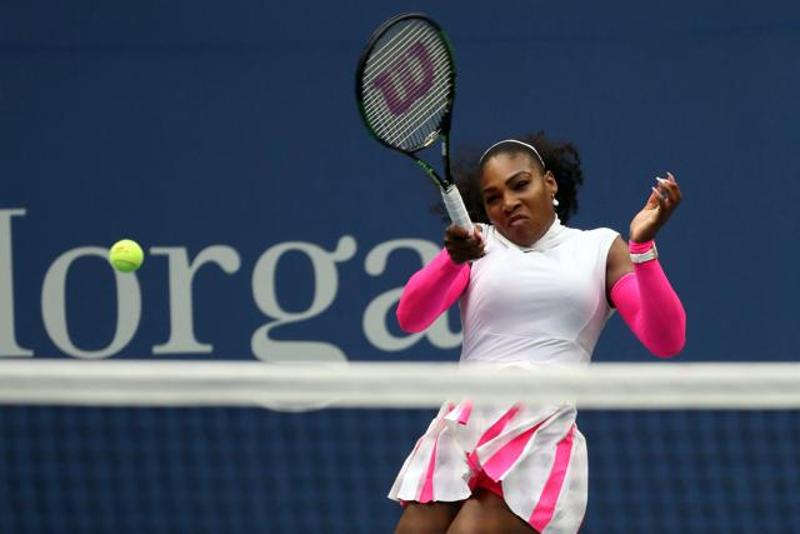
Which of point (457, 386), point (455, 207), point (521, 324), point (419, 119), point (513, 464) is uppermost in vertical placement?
point (419, 119)

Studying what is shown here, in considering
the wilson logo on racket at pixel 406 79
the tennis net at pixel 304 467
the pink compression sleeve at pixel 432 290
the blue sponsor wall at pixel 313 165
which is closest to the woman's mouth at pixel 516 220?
the pink compression sleeve at pixel 432 290

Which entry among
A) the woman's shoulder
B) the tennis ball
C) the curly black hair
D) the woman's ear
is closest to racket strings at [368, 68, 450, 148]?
the curly black hair

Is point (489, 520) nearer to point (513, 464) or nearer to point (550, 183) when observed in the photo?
point (513, 464)

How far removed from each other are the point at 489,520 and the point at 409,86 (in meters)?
0.95

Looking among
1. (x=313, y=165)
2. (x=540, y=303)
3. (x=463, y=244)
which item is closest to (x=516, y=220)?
(x=540, y=303)

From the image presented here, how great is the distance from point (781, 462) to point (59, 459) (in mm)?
1884

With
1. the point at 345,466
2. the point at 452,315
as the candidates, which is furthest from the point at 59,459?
the point at 452,315

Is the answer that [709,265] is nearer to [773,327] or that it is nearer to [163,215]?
[773,327]

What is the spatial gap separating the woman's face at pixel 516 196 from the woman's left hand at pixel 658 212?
27 centimetres

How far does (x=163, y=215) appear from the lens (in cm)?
582

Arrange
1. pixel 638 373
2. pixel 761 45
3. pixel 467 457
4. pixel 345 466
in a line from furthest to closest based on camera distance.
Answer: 1. pixel 761 45
2. pixel 345 466
3. pixel 467 457
4. pixel 638 373

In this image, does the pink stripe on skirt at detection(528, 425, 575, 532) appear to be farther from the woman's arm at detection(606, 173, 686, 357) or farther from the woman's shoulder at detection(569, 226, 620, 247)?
the woman's shoulder at detection(569, 226, 620, 247)

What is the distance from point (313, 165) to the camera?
581 cm

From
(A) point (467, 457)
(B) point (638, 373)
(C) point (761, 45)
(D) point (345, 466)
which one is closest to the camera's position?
(B) point (638, 373)
